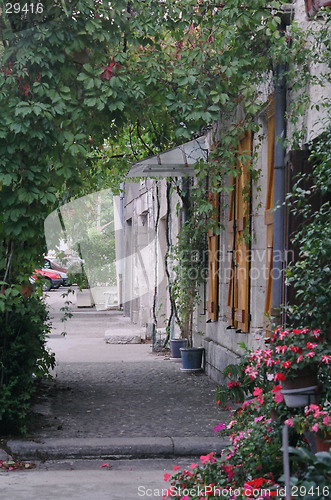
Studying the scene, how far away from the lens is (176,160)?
1189 cm

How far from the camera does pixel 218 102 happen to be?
9211 mm

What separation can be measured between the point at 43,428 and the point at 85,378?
3.84 metres

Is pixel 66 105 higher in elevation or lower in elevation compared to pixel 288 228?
higher

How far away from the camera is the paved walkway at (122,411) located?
25.5 feet

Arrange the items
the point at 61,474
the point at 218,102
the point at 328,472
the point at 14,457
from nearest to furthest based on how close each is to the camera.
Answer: the point at 328,472, the point at 61,474, the point at 14,457, the point at 218,102

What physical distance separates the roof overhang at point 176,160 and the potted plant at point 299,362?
6410 millimetres

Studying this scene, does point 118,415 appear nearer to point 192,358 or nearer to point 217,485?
point 192,358

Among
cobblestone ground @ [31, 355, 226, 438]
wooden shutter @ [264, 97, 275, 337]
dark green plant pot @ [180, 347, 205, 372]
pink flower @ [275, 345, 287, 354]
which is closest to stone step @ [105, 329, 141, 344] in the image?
cobblestone ground @ [31, 355, 226, 438]

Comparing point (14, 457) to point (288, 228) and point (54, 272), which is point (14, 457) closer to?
point (288, 228)

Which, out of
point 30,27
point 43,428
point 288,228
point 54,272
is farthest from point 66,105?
point 54,272

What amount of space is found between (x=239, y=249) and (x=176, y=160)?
183 centimetres

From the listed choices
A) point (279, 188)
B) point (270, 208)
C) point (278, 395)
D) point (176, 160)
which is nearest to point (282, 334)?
point (278, 395)
